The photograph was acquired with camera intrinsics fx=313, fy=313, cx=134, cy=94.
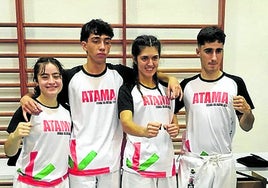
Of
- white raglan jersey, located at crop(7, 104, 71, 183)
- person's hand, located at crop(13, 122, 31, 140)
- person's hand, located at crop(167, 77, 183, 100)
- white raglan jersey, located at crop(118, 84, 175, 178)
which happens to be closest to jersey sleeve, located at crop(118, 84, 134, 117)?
white raglan jersey, located at crop(118, 84, 175, 178)

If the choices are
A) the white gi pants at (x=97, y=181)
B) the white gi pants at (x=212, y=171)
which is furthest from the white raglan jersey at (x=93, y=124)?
the white gi pants at (x=212, y=171)

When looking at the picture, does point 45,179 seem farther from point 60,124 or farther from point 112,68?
point 112,68

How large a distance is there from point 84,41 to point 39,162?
65 centimetres

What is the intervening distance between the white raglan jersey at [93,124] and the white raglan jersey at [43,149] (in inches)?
3.6

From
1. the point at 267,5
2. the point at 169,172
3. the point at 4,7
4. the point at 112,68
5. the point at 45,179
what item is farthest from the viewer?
the point at 267,5

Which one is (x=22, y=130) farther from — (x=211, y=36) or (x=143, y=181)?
(x=211, y=36)

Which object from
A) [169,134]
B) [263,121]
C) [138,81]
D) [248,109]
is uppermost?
[138,81]

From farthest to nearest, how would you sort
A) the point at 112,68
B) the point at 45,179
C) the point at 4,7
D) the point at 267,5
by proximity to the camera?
the point at 267,5 < the point at 4,7 < the point at 112,68 < the point at 45,179

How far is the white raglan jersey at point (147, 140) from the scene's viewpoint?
157 cm

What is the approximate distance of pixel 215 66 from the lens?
5.39ft

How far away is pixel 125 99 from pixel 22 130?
508 mm

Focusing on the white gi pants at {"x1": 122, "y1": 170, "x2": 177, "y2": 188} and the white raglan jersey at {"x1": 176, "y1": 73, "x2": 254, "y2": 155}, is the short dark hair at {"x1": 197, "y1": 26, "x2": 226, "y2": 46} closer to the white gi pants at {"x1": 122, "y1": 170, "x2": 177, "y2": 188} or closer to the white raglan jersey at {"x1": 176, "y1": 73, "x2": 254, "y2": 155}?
the white raglan jersey at {"x1": 176, "y1": 73, "x2": 254, "y2": 155}

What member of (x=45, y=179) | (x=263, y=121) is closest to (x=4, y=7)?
(x=45, y=179)

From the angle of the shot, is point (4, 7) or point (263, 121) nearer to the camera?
point (4, 7)
